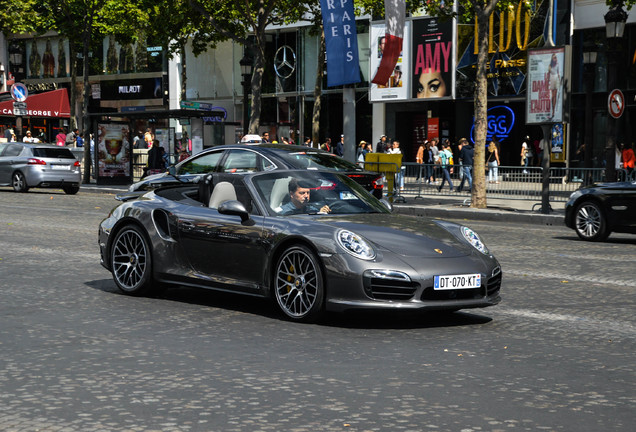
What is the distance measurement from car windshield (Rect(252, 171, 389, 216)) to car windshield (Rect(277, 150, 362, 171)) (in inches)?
212

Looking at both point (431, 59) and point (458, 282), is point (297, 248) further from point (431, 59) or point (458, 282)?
point (431, 59)

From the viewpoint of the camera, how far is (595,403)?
5027 millimetres

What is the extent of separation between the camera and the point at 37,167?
2841 centimetres

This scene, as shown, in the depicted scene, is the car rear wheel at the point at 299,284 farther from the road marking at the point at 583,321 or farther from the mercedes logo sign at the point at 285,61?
the mercedes logo sign at the point at 285,61

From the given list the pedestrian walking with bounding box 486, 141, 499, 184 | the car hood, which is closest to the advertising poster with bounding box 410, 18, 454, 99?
the pedestrian walking with bounding box 486, 141, 499, 184

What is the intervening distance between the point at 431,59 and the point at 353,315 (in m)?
30.4

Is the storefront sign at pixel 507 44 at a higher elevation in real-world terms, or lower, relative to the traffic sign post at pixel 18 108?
higher

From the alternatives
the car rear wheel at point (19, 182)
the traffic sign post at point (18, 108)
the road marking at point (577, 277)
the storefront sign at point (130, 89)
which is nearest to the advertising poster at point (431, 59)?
the traffic sign post at point (18, 108)

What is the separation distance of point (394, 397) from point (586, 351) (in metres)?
1.91

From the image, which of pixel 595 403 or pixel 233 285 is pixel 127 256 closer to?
pixel 233 285

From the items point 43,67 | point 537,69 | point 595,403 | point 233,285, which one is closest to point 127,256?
point 233,285

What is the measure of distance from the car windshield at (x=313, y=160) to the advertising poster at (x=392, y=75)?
22237 mm

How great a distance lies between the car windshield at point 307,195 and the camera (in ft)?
26.6

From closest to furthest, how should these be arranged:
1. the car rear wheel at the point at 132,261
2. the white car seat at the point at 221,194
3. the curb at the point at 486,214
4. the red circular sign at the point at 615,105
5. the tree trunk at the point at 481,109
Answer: the white car seat at the point at 221,194 → the car rear wheel at the point at 132,261 → the red circular sign at the point at 615,105 → the curb at the point at 486,214 → the tree trunk at the point at 481,109
